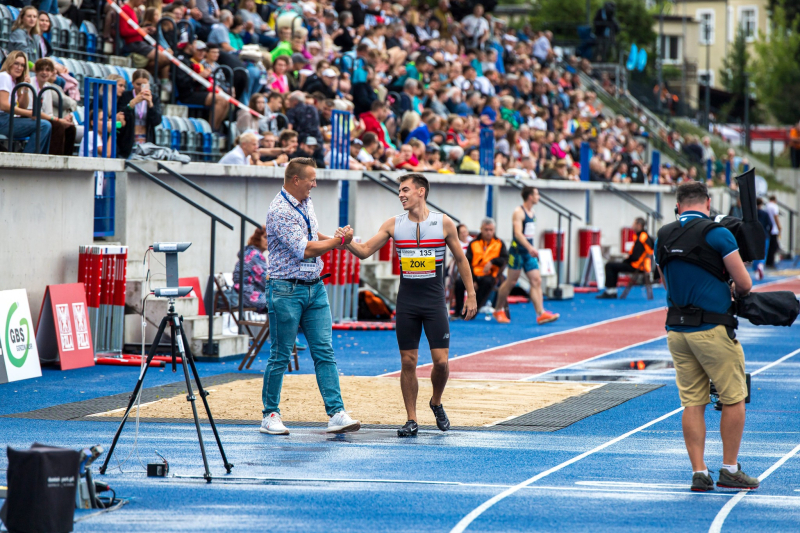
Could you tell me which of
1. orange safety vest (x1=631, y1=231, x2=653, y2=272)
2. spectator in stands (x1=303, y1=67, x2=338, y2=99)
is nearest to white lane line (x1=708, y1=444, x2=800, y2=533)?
spectator in stands (x1=303, y1=67, x2=338, y2=99)

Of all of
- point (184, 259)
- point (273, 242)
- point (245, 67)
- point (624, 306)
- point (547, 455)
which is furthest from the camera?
point (624, 306)

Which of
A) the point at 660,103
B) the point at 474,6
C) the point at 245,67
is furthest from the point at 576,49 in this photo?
the point at 245,67

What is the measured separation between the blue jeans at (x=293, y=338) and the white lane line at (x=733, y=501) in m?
3.25

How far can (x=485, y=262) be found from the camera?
21.2m

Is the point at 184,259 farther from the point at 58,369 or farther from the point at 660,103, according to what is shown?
the point at 660,103

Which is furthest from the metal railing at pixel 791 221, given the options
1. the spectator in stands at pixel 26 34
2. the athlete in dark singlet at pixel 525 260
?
the spectator in stands at pixel 26 34

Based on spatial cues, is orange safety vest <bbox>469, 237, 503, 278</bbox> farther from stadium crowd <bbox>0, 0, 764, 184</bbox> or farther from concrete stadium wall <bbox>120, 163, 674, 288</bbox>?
stadium crowd <bbox>0, 0, 764, 184</bbox>

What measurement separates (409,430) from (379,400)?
6.26 ft

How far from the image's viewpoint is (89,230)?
48.3ft

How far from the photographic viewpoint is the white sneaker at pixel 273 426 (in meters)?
9.59

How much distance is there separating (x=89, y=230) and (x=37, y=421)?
16.3 feet

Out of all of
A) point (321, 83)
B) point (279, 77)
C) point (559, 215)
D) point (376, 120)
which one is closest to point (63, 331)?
point (279, 77)

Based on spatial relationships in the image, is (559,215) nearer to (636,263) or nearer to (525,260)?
(636,263)

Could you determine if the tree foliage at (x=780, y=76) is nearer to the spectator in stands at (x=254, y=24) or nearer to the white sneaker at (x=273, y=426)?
the spectator in stands at (x=254, y=24)
